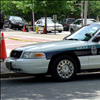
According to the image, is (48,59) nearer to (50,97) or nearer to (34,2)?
(50,97)

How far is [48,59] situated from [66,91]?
3.71 feet

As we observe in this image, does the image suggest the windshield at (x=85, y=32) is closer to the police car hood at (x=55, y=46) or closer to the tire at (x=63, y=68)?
the police car hood at (x=55, y=46)

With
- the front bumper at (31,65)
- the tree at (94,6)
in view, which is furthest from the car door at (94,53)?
the tree at (94,6)

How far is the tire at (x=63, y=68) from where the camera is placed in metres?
6.93

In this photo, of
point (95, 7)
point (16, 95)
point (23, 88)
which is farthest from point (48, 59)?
point (95, 7)

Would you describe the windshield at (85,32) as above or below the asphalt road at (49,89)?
above

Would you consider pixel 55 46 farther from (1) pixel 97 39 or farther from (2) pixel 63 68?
(1) pixel 97 39

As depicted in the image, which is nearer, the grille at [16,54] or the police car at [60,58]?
the police car at [60,58]

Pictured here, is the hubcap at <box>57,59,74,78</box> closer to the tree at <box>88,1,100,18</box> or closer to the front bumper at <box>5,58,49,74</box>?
the front bumper at <box>5,58,49,74</box>

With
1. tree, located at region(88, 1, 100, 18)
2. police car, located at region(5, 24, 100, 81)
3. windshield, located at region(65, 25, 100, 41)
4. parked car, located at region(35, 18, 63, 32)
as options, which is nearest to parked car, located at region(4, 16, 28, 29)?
parked car, located at region(35, 18, 63, 32)

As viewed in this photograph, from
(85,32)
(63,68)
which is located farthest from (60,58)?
(85,32)

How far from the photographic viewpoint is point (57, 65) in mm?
6957

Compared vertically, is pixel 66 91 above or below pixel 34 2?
below

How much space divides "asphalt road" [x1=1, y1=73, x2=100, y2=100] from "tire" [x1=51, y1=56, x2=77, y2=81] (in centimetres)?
15
